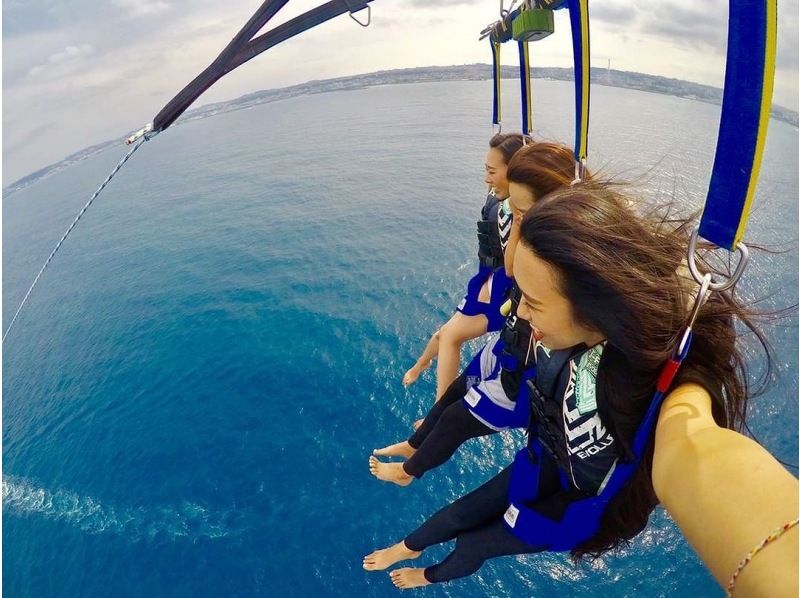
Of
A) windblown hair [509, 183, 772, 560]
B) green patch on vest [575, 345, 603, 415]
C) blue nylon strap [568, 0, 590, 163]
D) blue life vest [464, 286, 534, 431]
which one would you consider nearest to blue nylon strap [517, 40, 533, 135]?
blue nylon strap [568, 0, 590, 163]

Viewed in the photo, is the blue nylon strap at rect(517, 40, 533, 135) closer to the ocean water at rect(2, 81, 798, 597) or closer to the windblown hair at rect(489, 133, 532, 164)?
the windblown hair at rect(489, 133, 532, 164)

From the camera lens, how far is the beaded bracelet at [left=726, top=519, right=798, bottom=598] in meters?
0.63

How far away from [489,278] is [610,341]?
1967 mm

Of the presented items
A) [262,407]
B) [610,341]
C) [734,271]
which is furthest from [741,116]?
[262,407]

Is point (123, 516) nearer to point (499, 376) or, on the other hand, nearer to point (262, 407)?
A: point (262, 407)

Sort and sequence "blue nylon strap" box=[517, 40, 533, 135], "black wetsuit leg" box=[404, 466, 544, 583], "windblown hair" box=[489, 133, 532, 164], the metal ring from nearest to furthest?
1. the metal ring
2. "black wetsuit leg" box=[404, 466, 544, 583]
3. "windblown hair" box=[489, 133, 532, 164]
4. "blue nylon strap" box=[517, 40, 533, 135]

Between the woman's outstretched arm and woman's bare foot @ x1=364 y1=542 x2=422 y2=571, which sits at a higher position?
the woman's outstretched arm

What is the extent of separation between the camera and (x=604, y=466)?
1371 mm

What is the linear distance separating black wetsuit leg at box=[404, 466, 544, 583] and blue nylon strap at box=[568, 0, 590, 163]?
175 centimetres

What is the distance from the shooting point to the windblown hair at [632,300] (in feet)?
3.49

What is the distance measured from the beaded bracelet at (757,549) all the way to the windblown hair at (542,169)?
1.73 meters

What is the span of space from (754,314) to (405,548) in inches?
92.2

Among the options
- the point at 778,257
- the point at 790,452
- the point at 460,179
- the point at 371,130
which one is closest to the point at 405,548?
the point at 790,452

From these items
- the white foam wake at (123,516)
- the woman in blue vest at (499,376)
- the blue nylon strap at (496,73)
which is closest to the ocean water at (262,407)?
the white foam wake at (123,516)
